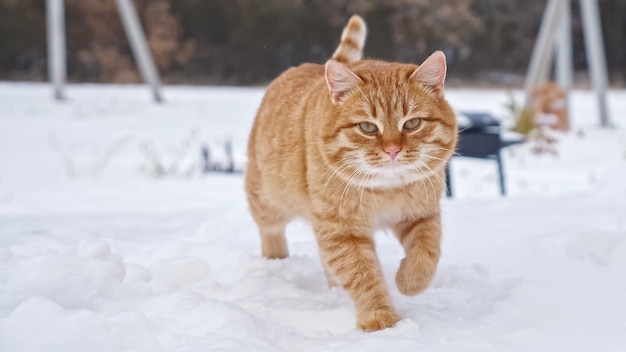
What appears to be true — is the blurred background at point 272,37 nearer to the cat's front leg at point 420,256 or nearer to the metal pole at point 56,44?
the metal pole at point 56,44

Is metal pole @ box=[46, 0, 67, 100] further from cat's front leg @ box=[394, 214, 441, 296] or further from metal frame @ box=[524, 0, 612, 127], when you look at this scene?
cat's front leg @ box=[394, 214, 441, 296]

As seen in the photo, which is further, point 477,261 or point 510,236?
point 510,236

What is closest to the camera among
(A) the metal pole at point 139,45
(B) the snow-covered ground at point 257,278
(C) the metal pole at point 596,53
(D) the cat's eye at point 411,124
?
(B) the snow-covered ground at point 257,278

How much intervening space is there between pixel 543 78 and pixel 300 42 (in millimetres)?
1788

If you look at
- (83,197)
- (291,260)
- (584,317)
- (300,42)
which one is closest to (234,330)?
(291,260)

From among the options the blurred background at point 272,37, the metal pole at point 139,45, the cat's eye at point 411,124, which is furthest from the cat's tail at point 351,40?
the metal pole at point 139,45

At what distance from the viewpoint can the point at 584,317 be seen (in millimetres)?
1331

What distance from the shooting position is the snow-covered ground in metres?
1.29

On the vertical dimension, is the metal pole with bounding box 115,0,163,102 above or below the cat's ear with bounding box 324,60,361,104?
below

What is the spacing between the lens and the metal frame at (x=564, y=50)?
479 centimetres

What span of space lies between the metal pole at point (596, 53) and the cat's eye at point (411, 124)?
12.5 feet

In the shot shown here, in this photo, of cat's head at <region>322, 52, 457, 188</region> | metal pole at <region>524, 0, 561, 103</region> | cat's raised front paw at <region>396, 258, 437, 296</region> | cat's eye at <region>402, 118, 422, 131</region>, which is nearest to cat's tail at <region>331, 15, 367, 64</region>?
cat's head at <region>322, 52, 457, 188</region>

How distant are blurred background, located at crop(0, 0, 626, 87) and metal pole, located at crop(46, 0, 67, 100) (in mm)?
58

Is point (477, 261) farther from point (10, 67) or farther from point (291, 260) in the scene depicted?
point (10, 67)
